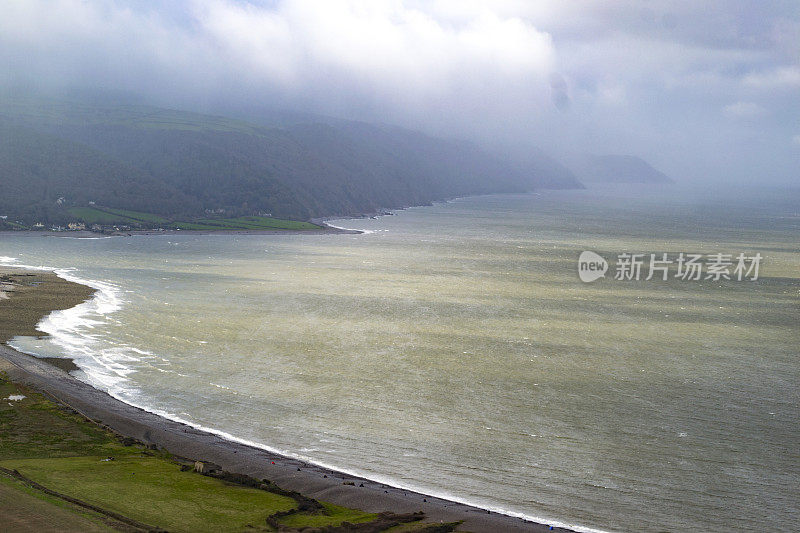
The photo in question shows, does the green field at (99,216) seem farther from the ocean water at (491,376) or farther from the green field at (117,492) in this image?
the green field at (117,492)

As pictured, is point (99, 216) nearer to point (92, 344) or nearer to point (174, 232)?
point (174, 232)

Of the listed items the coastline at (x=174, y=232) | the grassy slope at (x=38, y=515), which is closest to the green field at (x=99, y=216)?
the coastline at (x=174, y=232)

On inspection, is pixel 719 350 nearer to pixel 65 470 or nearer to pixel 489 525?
pixel 489 525

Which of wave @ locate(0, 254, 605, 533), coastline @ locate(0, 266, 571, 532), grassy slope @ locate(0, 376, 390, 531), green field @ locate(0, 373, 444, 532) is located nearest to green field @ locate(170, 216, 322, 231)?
wave @ locate(0, 254, 605, 533)

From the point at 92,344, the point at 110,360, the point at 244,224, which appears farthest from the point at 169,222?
the point at 110,360

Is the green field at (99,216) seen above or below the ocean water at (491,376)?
above

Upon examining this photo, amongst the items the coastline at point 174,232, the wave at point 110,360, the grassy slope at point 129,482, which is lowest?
the grassy slope at point 129,482

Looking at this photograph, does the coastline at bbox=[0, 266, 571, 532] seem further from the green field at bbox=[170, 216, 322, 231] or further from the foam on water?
the green field at bbox=[170, 216, 322, 231]
